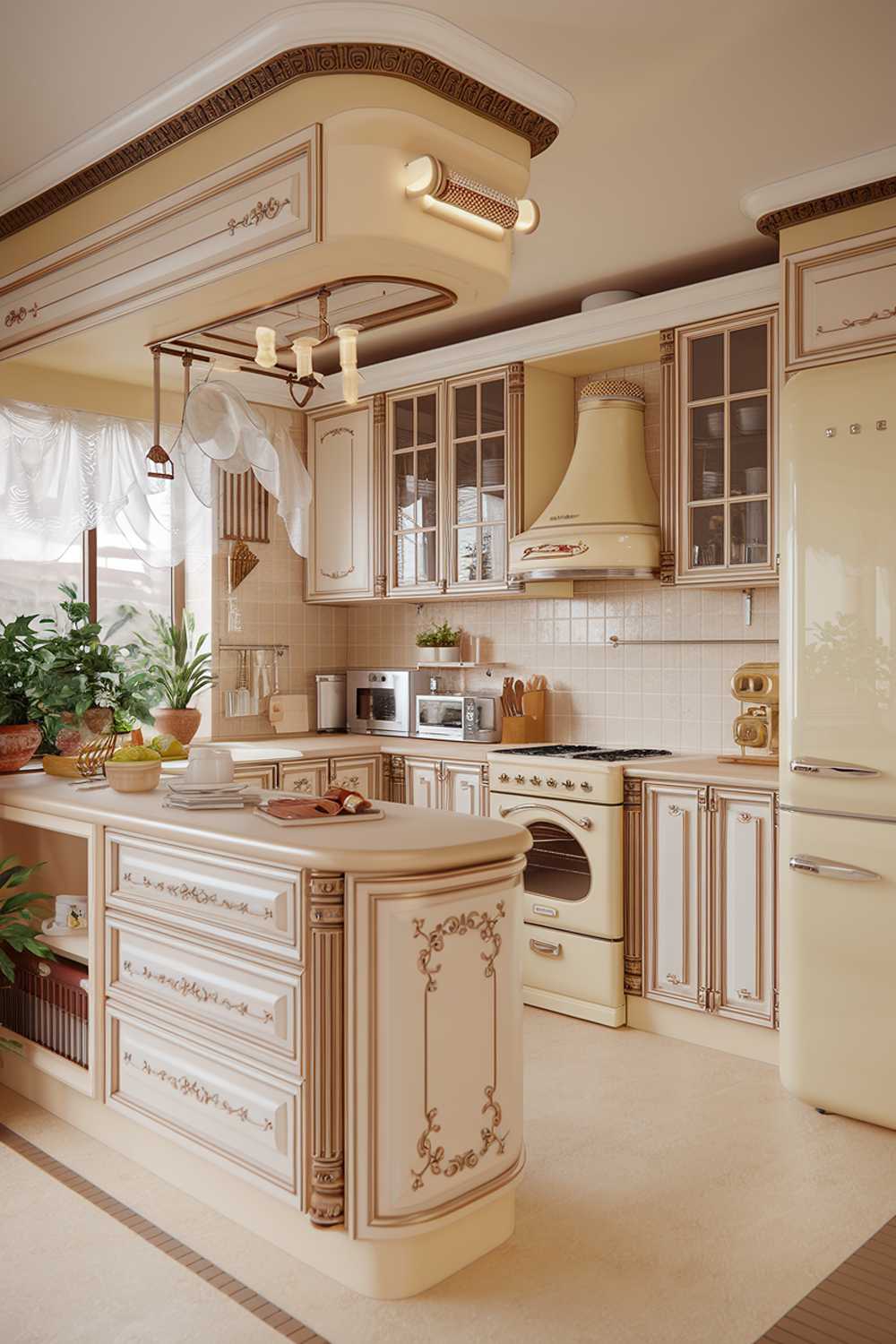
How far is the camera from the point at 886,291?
3.22 metres

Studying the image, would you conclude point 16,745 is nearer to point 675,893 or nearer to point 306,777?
point 306,777

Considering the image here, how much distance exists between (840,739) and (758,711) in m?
0.89

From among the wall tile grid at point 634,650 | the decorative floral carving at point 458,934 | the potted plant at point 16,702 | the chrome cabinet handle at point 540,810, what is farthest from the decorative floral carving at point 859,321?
the potted plant at point 16,702

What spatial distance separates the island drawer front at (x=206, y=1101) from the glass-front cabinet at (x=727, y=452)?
247 cm

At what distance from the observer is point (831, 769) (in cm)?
321

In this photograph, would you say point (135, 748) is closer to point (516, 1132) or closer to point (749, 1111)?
point (516, 1132)

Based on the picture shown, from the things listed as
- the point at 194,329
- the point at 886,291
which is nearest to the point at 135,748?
the point at 194,329

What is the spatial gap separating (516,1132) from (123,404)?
354cm

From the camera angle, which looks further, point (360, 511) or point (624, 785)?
point (360, 511)

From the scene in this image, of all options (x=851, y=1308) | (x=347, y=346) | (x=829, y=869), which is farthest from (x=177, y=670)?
(x=851, y=1308)

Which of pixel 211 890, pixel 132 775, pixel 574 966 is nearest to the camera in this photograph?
pixel 211 890

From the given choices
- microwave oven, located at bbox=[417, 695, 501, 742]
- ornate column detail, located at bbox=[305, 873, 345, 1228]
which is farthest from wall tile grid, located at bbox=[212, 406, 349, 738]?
ornate column detail, located at bbox=[305, 873, 345, 1228]

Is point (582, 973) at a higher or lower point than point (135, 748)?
lower

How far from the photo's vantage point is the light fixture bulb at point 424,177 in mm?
2539
